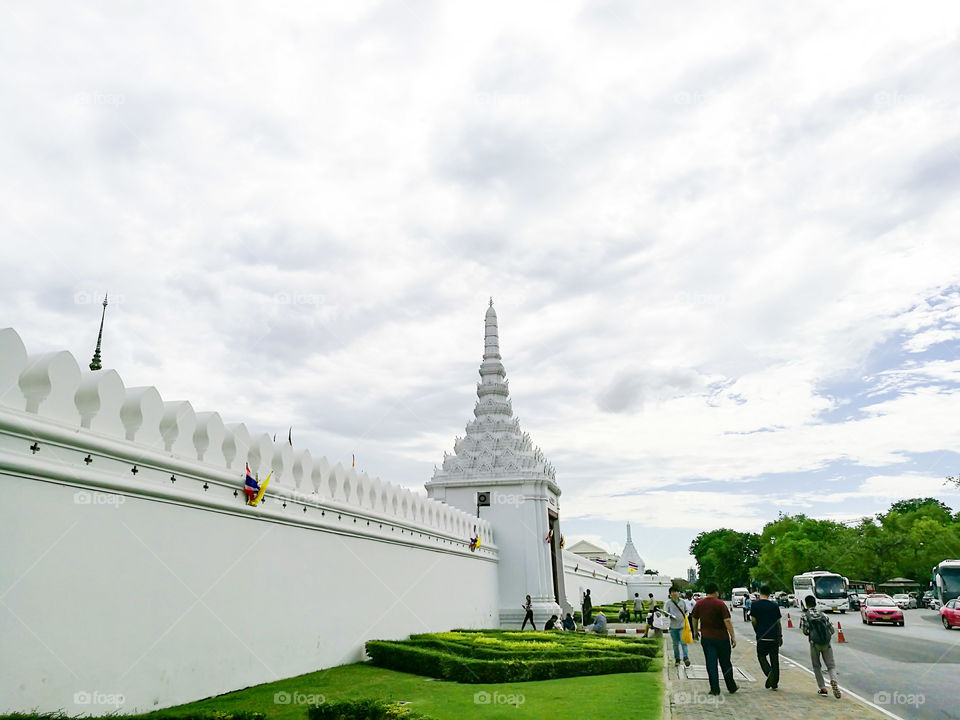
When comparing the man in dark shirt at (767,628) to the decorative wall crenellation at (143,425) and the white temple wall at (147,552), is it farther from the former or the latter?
the decorative wall crenellation at (143,425)

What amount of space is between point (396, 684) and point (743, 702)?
17.4 feet

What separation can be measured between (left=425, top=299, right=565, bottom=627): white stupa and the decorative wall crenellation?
16.4 metres

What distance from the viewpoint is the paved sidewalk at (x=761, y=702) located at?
9.29 m

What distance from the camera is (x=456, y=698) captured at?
10.2 metres

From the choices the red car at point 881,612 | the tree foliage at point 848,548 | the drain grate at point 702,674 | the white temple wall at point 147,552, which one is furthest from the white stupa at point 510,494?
the tree foliage at point 848,548

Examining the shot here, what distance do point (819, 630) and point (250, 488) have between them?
919cm

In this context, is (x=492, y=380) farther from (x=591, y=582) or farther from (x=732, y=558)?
(x=732, y=558)

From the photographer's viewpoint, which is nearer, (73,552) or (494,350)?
(73,552)

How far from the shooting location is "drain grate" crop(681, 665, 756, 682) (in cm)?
1298

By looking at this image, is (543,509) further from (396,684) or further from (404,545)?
(396,684)

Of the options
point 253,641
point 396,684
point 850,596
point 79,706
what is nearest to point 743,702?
point 396,684

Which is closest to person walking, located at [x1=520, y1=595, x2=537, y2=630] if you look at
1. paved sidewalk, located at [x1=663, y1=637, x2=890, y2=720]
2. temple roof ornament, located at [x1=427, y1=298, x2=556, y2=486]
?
temple roof ornament, located at [x1=427, y1=298, x2=556, y2=486]

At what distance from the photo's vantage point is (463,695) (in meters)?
10.4

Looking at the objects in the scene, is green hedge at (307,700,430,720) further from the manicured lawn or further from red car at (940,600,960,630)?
red car at (940,600,960,630)
